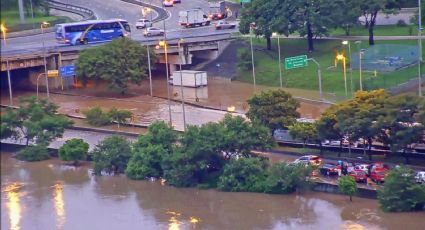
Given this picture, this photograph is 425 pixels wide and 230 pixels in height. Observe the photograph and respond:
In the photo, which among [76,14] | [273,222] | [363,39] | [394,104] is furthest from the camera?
[76,14]

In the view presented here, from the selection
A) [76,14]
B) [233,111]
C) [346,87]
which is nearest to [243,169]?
[233,111]

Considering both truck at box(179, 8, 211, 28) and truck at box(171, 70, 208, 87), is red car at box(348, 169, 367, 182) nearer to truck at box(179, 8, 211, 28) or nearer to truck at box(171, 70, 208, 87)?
truck at box(171, 70, 208, 87)

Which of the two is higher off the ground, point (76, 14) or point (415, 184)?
point (76, 14)

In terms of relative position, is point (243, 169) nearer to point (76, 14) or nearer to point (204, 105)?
point (204, 105)

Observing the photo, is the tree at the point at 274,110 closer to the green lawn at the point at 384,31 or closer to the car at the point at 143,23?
the green lawn at the point at 384,31

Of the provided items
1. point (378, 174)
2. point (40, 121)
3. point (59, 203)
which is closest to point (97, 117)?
point (40, 121)
